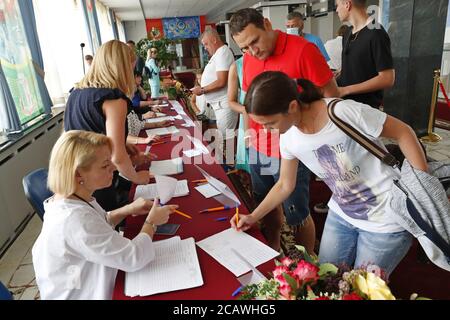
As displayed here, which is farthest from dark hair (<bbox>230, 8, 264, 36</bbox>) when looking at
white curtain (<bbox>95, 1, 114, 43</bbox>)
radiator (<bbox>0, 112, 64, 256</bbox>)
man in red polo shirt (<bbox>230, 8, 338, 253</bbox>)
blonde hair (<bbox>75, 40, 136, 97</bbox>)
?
white curtain (<bbox>95, 1, 114, 43</bbox>)

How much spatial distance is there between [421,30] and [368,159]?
4.10 m

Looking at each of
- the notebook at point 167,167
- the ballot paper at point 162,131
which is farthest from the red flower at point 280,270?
the ballot paper at point 162,131

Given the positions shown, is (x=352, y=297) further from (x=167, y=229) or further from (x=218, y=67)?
(x=218, y=67)

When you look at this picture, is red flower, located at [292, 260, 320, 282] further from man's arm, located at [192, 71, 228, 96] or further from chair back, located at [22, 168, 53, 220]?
man's arm, located at [192, 71, 228, 96]

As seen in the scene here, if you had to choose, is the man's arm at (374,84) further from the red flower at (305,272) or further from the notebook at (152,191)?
the red flower at (305,272)

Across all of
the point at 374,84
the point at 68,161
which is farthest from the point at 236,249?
the point at 374,84

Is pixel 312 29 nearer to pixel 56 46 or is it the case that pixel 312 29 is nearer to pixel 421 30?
pixel 421 30

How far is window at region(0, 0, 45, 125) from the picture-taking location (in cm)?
316

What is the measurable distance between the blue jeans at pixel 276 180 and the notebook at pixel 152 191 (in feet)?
1.39

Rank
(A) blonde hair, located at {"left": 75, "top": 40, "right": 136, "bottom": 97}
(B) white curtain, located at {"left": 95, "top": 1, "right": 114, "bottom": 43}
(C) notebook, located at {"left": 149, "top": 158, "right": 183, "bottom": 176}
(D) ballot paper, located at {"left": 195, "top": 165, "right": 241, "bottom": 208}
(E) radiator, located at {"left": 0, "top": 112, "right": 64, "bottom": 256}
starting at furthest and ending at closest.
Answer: (B) white curtain, located at {"left": 95, "top": 1, "right": 114, "bottom": 43} < (E) radiator, located at {"left": 0, "top": 112, "right": 64, "bottom": 256} < (C) notebook, located at {"left": 149, "top": 158, "right": 183, "bottom": 176} < (A) blonde hair, located at {"left": 75, "top": 40, "right": 136, "bottom": 97} < (D) ballot paper, located at {"left": 195, "top": 165, "right": 241, "bottom": 208}

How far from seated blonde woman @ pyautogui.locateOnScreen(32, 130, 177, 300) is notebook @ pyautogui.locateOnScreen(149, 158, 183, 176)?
2.61 ft

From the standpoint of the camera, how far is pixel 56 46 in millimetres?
4992

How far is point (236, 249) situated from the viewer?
1.17 metres
